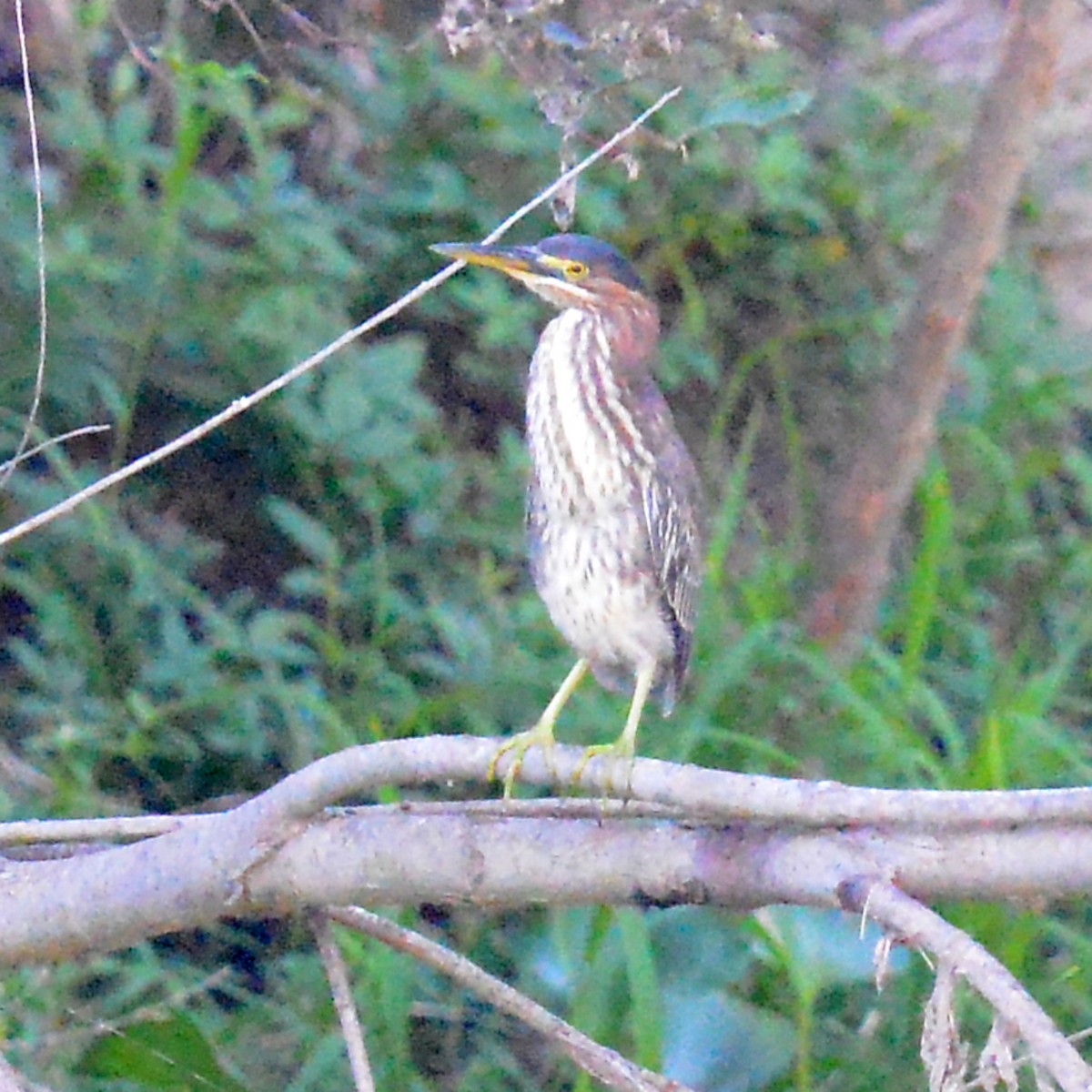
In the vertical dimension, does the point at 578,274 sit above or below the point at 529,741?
above

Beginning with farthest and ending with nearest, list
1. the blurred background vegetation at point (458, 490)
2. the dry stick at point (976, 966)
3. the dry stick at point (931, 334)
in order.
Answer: the dry stick at point (931, 334), the blurred background vegetation at point (458, 490), the dry stick at point (976, 966)

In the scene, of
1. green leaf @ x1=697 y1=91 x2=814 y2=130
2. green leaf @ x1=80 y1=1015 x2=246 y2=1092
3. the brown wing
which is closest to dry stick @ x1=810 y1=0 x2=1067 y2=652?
the brown wing

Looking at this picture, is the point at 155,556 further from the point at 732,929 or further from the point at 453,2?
the point at 453,2

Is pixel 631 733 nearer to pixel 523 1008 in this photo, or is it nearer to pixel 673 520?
pixel 673 520

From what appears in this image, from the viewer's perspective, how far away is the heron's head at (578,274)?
2.52 m

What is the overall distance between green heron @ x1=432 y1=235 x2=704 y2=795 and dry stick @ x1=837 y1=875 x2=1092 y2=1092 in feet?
3.09

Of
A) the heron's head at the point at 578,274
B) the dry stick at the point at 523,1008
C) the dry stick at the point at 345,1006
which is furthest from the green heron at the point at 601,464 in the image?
the dry stick at the point at 345,1006

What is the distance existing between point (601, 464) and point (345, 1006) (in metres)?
0.95

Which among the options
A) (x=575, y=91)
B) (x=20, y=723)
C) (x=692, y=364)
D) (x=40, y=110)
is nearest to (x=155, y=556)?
(x=20, y=723)

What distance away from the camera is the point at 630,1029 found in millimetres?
2760

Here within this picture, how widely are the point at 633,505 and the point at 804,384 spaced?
93.5 inches

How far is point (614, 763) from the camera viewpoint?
1947 millimetres

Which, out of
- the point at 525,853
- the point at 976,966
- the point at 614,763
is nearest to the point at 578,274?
the point at 614,763

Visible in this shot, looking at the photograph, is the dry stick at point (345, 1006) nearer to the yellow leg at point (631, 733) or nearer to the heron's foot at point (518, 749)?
the heron's foot at point (518, 749)
